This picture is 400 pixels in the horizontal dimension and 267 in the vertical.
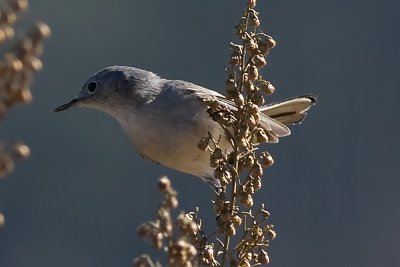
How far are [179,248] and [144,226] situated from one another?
0.14 m

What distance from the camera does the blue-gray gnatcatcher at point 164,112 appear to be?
3596mm

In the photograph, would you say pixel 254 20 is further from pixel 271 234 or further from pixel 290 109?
pixel 290 109

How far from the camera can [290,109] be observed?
3861mm

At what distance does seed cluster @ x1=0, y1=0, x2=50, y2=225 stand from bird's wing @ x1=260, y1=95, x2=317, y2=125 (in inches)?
116

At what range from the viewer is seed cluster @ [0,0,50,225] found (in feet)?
2.96

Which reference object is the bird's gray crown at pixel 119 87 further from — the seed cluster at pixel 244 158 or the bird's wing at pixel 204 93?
the seed cluster at pixel 244 158

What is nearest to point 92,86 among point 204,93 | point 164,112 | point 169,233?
point 164,112

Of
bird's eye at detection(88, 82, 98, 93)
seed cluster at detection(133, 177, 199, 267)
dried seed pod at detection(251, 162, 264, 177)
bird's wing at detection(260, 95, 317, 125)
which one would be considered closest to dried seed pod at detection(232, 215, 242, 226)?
dried seed pod at detection(251, 162, 264, 177)

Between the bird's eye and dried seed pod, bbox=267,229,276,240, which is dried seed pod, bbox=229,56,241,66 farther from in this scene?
the bird's eye

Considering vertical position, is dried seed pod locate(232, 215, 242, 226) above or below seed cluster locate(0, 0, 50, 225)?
below

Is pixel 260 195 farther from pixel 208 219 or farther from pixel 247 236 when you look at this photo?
pixel 247 236

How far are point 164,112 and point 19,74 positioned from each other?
2778 millimetres

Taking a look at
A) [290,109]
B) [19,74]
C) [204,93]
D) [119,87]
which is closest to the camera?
[19,74]

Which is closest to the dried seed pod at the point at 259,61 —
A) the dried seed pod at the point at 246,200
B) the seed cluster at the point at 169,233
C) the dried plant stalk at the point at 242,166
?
the dried plant stalk at the point at 242,166
